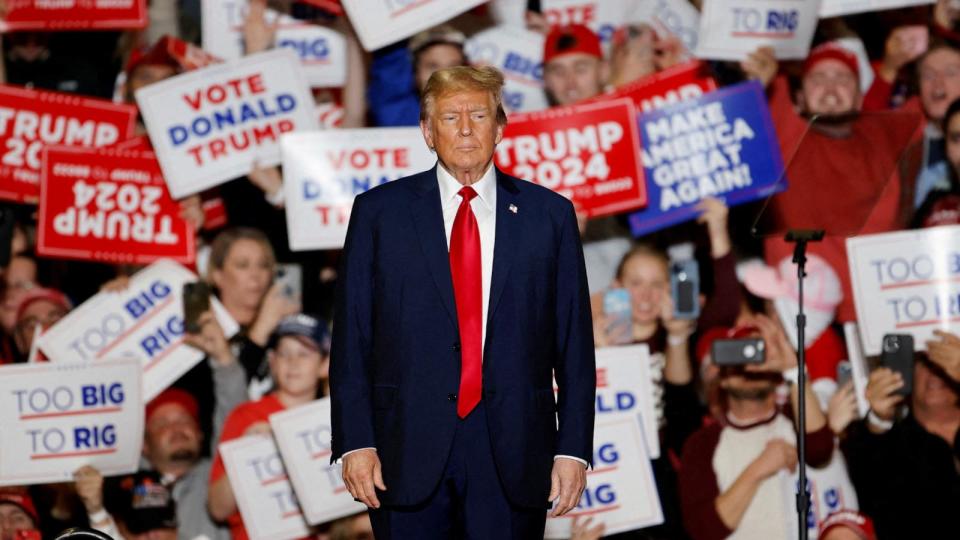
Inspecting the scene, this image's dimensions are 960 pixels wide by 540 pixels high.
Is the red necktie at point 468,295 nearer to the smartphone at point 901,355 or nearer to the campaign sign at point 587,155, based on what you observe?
the smartphone at point 901,355

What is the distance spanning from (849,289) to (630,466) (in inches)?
51.8

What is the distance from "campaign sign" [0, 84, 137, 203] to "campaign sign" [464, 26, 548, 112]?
5.22ft

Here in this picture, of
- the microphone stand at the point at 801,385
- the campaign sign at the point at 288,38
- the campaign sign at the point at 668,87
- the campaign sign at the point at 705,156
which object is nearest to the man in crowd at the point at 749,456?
the campaign sign at the point at 705,156

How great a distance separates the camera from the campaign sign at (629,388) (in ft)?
19.7

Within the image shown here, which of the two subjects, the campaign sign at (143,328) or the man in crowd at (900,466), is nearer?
the man in crowd at (900,466)

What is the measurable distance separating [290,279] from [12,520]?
1609 mm

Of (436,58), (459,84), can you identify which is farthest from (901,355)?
(459,84)

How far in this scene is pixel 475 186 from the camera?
3338 millimetres

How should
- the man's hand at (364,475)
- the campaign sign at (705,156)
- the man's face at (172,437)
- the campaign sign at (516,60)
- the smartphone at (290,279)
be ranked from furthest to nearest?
the campaign sign at (516,60)
the smartphone at (290,279)
the campaign sign at (705,156)
the man's face at (172,437)
the man's hand at (364,475)

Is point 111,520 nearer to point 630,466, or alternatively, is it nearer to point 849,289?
point 630,466

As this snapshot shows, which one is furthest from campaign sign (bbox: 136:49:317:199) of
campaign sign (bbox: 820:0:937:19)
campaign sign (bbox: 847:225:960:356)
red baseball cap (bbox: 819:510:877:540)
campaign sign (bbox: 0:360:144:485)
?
red baseball cap (bbox: 819:510:877:540)

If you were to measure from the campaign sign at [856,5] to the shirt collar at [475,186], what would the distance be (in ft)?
12.7

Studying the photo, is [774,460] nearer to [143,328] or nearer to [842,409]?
[842,409]

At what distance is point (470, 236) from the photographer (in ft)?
10.9
